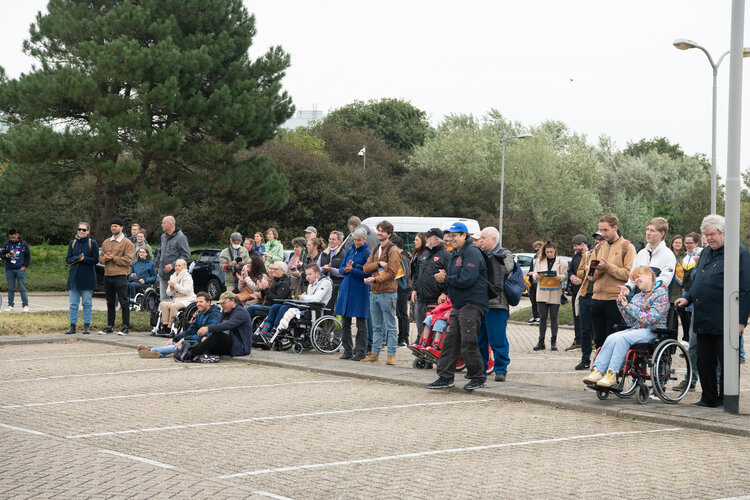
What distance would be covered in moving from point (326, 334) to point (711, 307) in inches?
275

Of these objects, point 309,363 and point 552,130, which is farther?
point 552,130

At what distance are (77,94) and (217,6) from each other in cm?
720

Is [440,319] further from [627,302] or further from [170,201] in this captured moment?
[170,201]

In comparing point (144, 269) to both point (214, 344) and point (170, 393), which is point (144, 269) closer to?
point (214, 344)

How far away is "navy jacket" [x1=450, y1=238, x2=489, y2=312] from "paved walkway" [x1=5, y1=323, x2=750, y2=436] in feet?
3.52

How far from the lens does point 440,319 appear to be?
12219mm

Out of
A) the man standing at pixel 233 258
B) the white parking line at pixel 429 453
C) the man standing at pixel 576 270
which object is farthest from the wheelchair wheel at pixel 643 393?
the man standing at pixel 233 258

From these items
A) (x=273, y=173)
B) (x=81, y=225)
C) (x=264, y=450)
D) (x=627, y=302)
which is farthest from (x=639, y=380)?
(x=273, y=173)

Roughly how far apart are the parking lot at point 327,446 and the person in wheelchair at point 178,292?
15.4ft

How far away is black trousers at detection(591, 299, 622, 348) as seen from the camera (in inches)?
450

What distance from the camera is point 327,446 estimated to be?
7.52 meters

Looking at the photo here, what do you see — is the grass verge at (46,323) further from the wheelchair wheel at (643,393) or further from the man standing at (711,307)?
the man standing at (711,307)

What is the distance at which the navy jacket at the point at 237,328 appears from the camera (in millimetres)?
13594

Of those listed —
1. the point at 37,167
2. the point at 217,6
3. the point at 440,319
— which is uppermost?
the point at 217,6
